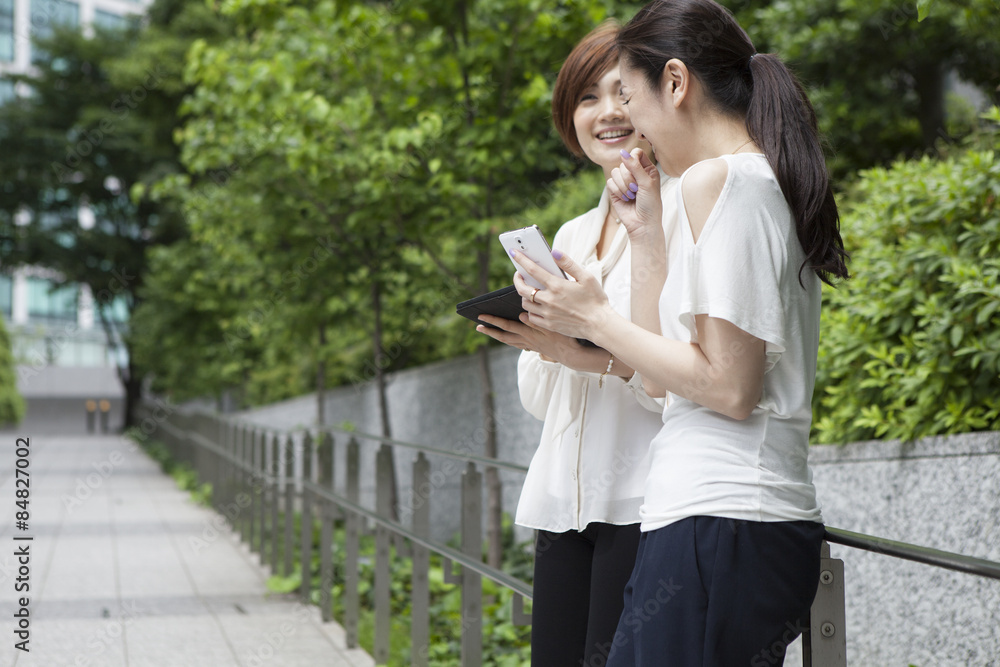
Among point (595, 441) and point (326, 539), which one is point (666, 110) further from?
point (326, 539)

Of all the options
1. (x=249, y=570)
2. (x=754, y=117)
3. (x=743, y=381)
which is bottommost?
(x=249, y=570)

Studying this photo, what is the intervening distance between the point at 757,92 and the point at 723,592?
0.75 meters

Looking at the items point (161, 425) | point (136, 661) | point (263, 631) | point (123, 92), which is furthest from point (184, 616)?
point (123, 92)

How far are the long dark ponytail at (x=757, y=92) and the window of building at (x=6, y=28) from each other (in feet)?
137

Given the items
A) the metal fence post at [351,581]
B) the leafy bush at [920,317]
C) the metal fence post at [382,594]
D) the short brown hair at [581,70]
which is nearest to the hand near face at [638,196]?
the short brown hair at [581,70]

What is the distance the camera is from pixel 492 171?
6086mm

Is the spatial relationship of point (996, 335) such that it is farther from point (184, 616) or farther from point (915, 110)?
point (915, 110)

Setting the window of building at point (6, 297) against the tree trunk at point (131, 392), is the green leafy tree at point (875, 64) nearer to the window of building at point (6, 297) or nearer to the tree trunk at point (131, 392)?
the tree trunk at point (131, 392)

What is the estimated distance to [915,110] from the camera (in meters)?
8.17

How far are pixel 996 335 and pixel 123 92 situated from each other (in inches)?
872

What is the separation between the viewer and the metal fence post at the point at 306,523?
19.8ft

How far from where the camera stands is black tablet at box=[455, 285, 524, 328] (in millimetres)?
1757

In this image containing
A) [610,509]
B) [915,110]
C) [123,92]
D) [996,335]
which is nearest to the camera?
[610,509]

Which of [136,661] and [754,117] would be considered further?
[136,661]
